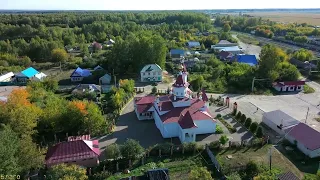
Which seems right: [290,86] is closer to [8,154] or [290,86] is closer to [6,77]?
[8,154]

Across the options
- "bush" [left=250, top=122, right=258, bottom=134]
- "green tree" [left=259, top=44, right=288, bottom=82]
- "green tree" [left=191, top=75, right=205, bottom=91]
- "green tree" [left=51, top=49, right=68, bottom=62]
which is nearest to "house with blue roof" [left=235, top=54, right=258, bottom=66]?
"green tree" [left=259, top=44, right=288, bottom=82]

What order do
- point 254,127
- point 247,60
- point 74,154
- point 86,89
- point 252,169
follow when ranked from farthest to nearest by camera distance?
1. point 247,60
2. point 86,89
3. point 254,127
4. point 74,154
5. point 252,169

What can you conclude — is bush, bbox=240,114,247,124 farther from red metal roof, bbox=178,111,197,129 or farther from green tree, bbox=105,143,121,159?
green tree, bbox=105,143,121,159

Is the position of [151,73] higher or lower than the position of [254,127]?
higher

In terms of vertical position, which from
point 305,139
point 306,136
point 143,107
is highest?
point 143,107

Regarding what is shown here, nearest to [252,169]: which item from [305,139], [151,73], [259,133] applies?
[259,133]

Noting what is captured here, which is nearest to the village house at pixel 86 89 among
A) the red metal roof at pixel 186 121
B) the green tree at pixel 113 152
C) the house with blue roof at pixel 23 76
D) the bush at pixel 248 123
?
the house with blue roof at pixel 23 76

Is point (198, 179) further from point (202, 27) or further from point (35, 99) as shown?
point (202, 27)
